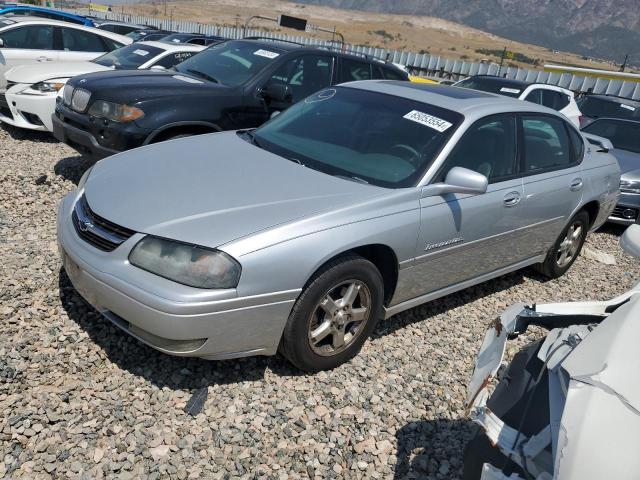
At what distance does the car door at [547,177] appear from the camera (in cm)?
410

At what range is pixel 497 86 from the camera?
10.5 meters

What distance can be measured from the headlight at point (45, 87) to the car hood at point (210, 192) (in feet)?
12.8

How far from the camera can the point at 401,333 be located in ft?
12.5

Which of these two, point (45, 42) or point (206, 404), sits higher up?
point (45, 42)

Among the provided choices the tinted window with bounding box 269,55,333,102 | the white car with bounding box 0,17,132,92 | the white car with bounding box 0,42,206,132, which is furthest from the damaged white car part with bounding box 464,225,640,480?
the white car with bounding box 0,17,132,92

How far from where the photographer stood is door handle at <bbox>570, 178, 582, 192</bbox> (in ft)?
14.8

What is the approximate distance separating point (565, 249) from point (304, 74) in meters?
3.31

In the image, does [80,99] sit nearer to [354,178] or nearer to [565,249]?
[354,178]

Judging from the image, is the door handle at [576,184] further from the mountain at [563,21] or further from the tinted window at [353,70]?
the mountain at [563,21]

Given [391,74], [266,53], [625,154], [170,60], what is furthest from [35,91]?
[625,154]

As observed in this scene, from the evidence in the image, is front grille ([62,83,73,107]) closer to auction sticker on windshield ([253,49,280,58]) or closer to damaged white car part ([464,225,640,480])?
auction sticker on windshield ([253,49,280,58])

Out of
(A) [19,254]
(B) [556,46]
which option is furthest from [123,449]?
(B) [556,46]

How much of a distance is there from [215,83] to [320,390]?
3826mm

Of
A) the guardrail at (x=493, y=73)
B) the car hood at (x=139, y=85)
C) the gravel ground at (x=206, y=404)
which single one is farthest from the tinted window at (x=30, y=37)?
the guardrail at (x=493, y=73)
